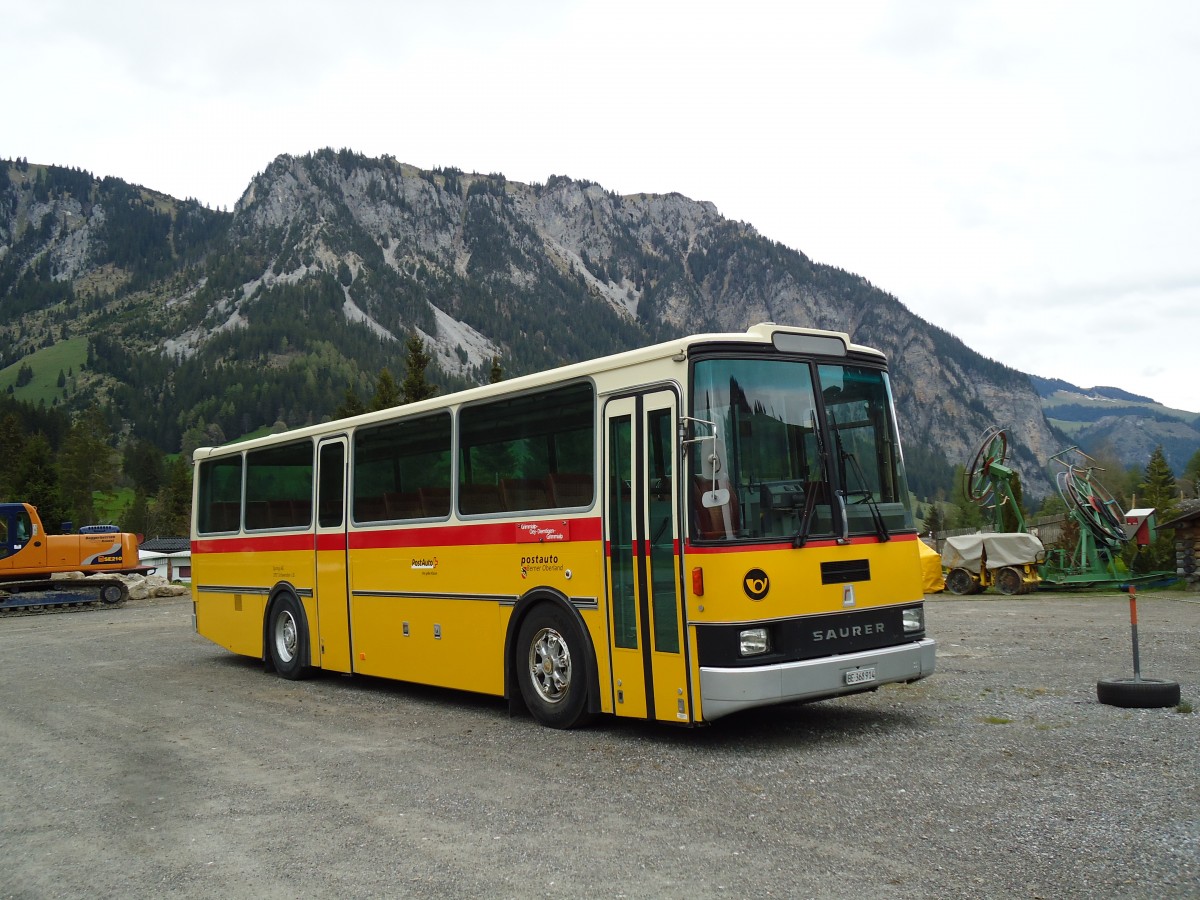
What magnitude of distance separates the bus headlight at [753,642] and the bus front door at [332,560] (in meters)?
6.33

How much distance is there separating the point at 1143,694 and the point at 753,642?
3835 millimetres

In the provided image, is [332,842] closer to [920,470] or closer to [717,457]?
[717,457]

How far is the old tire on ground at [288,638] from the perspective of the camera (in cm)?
1355

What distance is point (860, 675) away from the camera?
8172 mm

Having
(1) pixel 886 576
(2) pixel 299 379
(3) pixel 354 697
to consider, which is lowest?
(3) pixel 354 697

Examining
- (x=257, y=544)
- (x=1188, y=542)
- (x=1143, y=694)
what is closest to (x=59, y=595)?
(x=257, y=544)

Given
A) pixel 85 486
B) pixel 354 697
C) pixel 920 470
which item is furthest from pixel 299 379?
pixel 354 697

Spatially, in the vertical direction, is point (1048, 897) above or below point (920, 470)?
below

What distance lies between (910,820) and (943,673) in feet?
21.1

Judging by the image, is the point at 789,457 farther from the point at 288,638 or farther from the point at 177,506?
the point at 177,506

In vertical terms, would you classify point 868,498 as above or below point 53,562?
above

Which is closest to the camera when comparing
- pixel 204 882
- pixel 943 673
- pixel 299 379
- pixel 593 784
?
pixel 204 882

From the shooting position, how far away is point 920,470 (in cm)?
19850

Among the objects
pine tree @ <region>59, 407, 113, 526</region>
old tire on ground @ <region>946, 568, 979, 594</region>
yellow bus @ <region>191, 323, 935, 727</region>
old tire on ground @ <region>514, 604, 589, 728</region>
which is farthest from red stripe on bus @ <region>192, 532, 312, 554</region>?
pine tree @ <region>59, 407, 113, 526</region>
